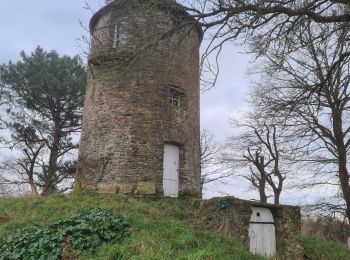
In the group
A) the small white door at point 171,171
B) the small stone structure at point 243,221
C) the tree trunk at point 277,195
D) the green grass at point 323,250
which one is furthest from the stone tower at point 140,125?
the tree trunk at point 277,195

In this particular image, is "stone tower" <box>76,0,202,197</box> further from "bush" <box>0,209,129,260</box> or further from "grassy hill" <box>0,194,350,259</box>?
"bush" <box>0,209,129,260</box>

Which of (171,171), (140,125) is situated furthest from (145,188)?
(140,125)

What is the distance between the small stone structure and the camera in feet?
35.8

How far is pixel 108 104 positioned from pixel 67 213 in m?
5.09

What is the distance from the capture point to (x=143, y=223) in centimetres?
971

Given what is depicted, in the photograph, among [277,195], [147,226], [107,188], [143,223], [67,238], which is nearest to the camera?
[67,238]

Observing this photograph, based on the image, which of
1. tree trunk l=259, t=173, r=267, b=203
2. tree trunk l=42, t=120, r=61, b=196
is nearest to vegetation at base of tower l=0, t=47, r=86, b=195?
tree trunk l=42, t=120, r=61, b=196

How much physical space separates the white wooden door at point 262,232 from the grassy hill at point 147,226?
1.83 metres

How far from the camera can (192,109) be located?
1577 cm

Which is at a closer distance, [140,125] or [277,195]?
[140,125]

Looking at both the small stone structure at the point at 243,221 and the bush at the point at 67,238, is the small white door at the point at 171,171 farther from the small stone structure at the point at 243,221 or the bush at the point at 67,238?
the bush at the point at 67,238

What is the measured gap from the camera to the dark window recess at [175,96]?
1524cm

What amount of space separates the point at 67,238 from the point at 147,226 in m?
1.92

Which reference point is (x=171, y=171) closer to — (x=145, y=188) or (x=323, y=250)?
(x=145, y=188)
